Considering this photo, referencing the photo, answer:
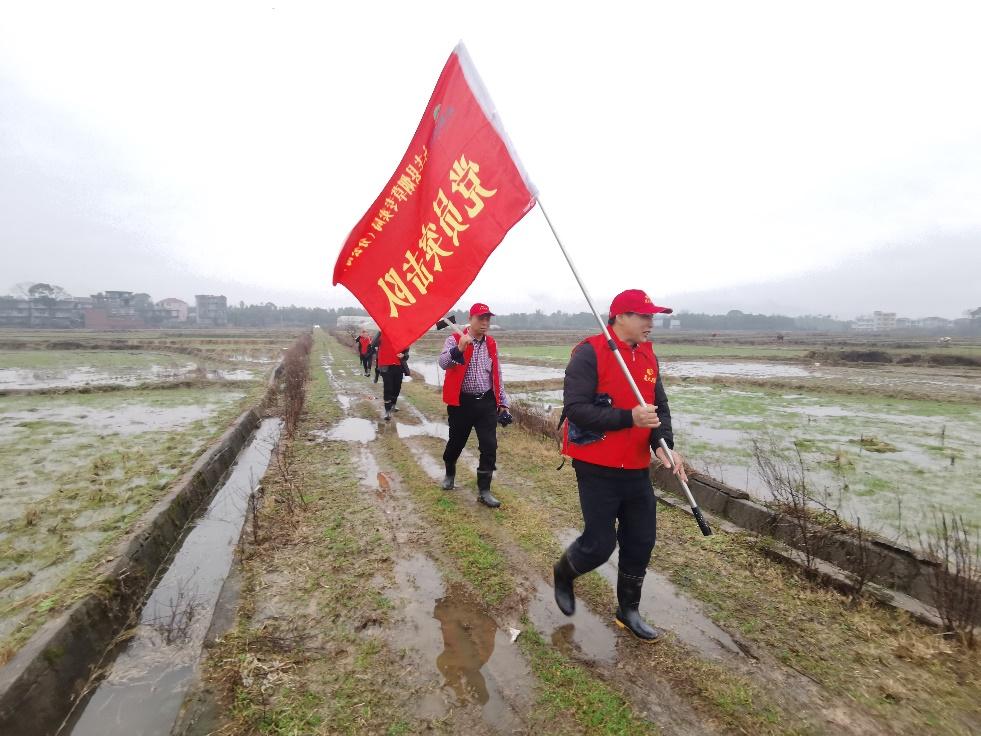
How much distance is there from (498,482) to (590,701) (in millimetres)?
3732

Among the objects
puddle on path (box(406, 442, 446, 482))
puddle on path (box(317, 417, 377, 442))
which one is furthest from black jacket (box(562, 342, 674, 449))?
puddle on path (box(317, 417, 377, 442))

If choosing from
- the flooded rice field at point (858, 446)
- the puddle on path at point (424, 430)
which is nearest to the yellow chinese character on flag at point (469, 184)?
the flooded rice field at point (858, 446)

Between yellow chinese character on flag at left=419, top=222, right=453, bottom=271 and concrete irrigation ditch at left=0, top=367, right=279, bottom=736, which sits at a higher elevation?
yellow chinese character on flag at left=419, top=222, right=453, bottom=271

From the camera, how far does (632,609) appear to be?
319cm

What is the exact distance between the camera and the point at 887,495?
250 inches

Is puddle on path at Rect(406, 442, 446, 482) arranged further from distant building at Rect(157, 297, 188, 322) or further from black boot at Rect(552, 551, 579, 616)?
distant building at Rect(157, 297, 188, 322)

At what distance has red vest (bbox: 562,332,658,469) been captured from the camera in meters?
2.90

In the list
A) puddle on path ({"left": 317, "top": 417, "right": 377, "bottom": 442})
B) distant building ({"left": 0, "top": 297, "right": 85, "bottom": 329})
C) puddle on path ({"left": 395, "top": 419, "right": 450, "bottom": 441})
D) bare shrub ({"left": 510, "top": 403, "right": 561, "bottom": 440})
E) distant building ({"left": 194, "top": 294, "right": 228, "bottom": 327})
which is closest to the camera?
bare shrub ({"left": 510, "top": 403, "right": 561, "bottom": 440})

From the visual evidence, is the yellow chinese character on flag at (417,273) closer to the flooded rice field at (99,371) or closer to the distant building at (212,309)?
the flooded rice field at (99,371)

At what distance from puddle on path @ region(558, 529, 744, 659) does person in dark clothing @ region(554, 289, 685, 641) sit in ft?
0.95

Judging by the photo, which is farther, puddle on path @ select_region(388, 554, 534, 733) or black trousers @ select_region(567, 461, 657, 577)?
black trousers @ select_region(567, 461, 657, 577)

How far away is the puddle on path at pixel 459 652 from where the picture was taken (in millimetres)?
2588

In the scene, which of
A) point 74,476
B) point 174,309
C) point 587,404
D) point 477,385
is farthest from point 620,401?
point 174,309

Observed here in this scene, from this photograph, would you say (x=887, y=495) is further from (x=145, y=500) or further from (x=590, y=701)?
(x=145, y=500)
